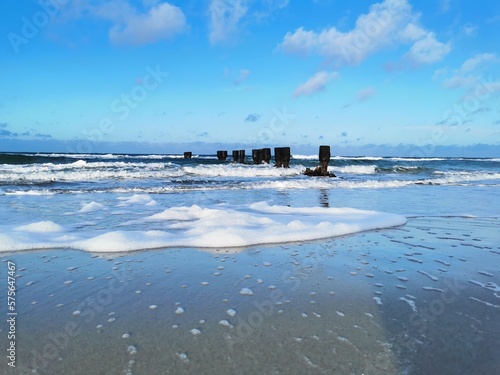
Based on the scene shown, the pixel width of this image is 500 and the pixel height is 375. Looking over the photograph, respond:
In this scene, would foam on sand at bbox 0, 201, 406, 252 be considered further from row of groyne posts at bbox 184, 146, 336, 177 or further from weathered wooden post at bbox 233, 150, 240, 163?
weathered wooden post at bbox 233, 150, 240, 163

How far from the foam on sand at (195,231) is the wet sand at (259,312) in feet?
1.05

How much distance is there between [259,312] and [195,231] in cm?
262

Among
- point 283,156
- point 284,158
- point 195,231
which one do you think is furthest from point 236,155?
point 195,231

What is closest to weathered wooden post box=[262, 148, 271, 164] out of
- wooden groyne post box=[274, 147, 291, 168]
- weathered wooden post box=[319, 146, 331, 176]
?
wooden groyne post box=[274, 147, 291, 168]

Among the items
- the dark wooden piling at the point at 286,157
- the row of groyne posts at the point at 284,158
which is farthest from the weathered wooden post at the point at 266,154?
the dark wooden piling at the point at 286,157

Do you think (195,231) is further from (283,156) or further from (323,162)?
(283,156)

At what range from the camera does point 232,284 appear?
2943 mm

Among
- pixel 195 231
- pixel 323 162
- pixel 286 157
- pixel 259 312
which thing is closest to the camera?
pixel 259 312

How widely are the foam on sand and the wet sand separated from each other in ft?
1.05

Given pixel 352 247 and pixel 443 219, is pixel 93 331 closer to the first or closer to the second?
pixel 352 247

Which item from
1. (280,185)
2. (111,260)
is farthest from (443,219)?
(280,185)

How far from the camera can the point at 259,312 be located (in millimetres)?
2412

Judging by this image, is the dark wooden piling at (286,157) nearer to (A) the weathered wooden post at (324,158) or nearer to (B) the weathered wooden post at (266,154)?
(A) the weathered wooden post at (324,158)

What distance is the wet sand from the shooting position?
180 cm
